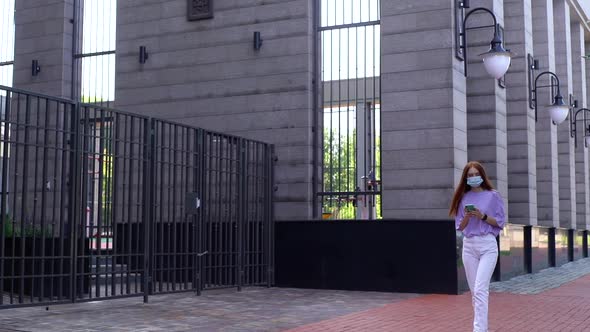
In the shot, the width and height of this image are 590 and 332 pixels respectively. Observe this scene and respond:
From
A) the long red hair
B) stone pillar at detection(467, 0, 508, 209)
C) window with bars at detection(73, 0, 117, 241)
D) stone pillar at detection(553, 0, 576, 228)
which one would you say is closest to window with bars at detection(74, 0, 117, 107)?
window with bars at detection(73, 0, 117, 241)

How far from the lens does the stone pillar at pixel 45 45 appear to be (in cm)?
1783

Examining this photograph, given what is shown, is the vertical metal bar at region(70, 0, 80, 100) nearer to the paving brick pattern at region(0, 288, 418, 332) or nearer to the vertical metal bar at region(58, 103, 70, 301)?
the paving brick pattern at region(0, 288, 418, 332)

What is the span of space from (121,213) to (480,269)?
292 inches

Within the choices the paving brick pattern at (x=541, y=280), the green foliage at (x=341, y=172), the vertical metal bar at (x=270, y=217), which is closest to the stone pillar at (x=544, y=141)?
the paving brick pattern at (x=541, y=280)

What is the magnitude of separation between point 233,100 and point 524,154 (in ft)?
27.9

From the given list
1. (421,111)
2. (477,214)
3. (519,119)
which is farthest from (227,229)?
(519,119)

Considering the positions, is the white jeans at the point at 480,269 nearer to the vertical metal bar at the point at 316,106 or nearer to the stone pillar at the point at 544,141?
the vertical metal bar at the point at 316,106

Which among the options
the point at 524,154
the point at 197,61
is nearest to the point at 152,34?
the point at 197,61

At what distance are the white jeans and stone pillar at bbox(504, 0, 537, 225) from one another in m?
12.3

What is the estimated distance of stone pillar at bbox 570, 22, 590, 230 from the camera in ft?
96.1

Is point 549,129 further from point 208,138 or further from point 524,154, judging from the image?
point 208,138

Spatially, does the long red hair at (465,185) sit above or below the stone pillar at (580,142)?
below

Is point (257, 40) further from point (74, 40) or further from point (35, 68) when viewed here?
point (35, 68)

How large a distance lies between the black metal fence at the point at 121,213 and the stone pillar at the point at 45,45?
280 centimetres
